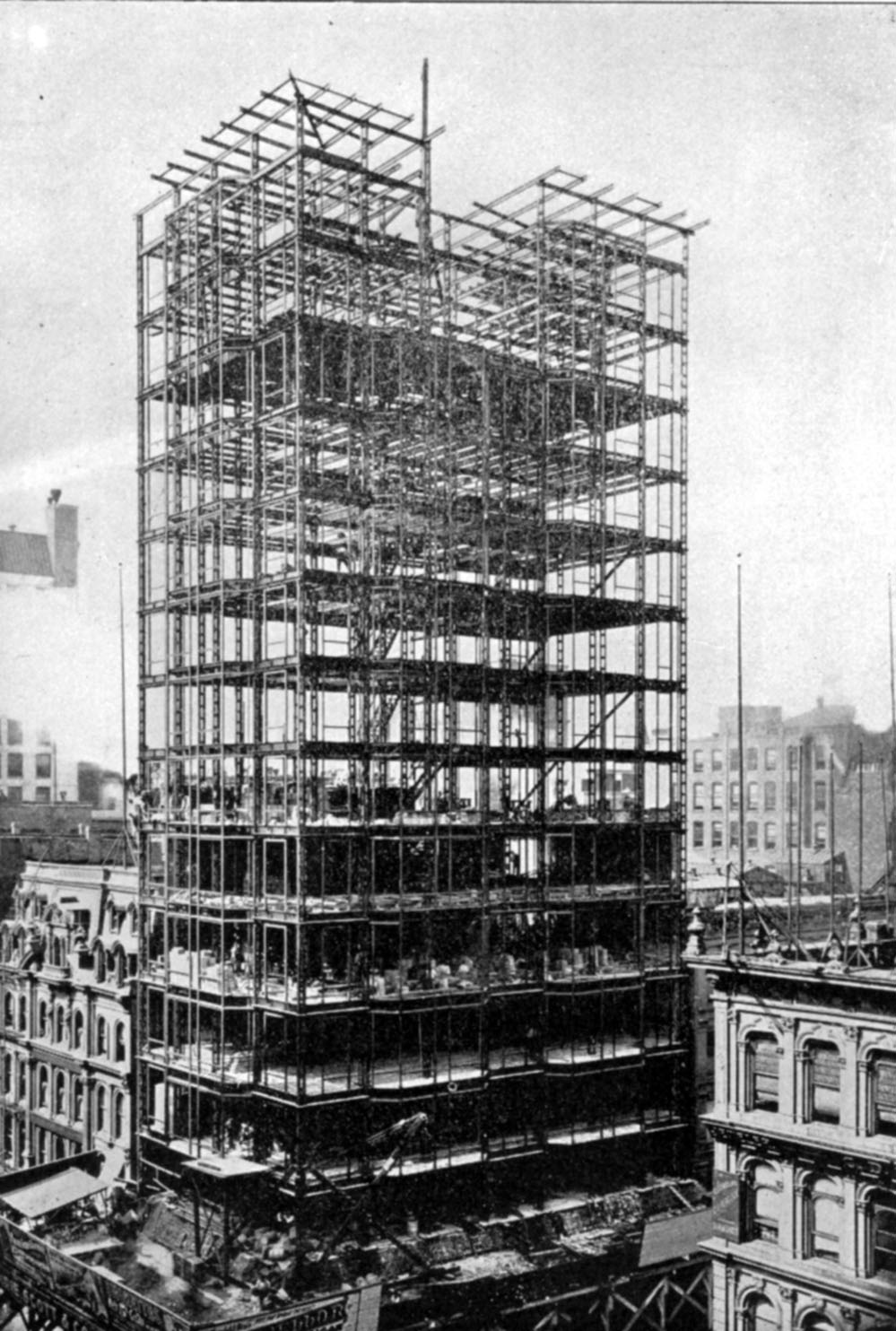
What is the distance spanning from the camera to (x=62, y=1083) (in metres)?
50.8

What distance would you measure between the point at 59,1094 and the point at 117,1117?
5679 mm

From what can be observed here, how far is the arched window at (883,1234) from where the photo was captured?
3058 centimetres

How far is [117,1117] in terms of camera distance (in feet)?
153

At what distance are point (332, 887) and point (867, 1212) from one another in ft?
57.6

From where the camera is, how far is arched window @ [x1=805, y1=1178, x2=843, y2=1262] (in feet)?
104

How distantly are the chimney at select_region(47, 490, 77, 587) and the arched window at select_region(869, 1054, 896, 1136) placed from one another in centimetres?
3713

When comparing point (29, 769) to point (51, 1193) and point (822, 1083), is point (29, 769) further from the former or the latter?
point (822, 1083)

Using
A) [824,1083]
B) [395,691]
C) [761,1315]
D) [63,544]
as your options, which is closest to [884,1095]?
[824,1083]

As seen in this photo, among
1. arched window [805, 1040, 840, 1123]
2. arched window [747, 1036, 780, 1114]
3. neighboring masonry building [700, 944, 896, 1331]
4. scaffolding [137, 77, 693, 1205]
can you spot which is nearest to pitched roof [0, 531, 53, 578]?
scaffolding [137, 77, 693, 1205]

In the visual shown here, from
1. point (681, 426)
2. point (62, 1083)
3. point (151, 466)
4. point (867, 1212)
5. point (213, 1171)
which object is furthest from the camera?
point (62, 1083)

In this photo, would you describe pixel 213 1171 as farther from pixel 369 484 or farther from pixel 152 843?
pixel 369 484

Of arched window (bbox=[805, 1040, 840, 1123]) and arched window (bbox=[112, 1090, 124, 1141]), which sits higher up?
arched window (bbox=[805, 1040, 840, 1123])

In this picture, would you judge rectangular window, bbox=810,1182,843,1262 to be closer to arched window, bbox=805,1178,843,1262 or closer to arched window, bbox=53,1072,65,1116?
arched window, bbox=805,1178,843,1262

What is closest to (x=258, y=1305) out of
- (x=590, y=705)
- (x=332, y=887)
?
(x=332, y=887)
